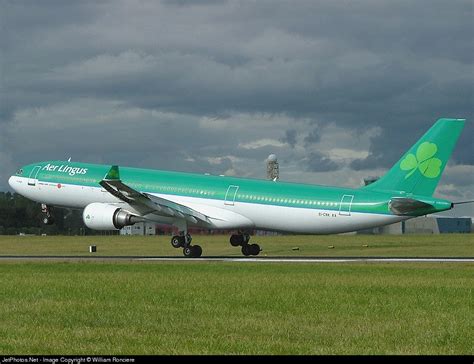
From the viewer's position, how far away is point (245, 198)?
57812 mm

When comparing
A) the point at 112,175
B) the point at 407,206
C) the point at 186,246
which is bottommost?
the point at 186,246

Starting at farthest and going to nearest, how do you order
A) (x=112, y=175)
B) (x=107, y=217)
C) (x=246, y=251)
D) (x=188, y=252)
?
(x=246, y=251)
(x=188, y=252)
(x=107, y=217)
(x=112, y=175)

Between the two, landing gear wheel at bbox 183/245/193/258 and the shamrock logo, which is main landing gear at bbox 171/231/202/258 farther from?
the shamrock logo

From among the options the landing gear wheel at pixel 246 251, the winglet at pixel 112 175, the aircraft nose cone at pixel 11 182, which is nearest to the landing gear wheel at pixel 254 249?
the landing gear wheel at pixel 246 251

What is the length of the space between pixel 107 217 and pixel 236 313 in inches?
1385

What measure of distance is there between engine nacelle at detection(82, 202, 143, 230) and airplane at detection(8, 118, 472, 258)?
7cm

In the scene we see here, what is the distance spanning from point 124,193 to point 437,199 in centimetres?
2055

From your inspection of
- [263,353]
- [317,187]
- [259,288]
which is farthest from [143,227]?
[263,353]

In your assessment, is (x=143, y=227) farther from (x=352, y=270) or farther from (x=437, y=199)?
(x=352, y=270)

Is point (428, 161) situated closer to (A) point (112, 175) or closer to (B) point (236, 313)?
(A) point (112, 175)

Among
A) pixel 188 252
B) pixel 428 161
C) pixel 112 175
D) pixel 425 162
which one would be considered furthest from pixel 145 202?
pixel 428 161

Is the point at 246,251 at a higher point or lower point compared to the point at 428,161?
lower

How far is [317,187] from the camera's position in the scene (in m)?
56.9

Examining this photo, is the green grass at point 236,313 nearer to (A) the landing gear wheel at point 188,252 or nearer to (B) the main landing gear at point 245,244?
(A) the landing gear wheel at point 188,252
